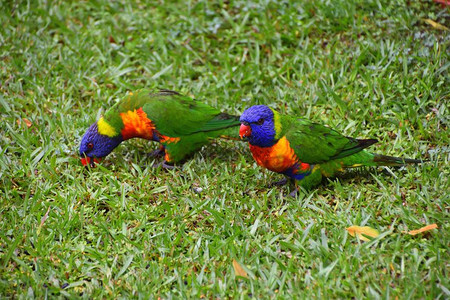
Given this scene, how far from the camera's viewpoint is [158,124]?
13.4 ft

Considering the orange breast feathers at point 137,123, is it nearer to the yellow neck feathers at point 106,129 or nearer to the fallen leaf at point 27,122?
the yellow neck feathers at point 106,129

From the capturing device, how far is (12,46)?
5590 millimetres

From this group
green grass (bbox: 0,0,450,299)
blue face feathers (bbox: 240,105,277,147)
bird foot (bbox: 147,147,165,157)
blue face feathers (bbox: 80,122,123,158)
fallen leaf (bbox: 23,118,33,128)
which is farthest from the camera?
fallen leaf (bbox: 23,118,33,128)

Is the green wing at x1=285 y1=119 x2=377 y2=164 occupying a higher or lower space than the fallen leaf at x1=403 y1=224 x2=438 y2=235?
higher

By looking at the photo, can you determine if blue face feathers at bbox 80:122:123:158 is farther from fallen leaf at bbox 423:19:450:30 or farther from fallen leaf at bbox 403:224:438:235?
fallen leaf at bbox 423:19:450:30

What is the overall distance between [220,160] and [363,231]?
61.9 inches

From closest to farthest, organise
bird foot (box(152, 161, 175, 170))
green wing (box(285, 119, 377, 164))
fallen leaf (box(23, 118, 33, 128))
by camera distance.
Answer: green wing (box(285, 119, 377, 164))
bird foot (box(152, 161, 175, 170))
fallen leaf (box(23, 118, 33, 128))

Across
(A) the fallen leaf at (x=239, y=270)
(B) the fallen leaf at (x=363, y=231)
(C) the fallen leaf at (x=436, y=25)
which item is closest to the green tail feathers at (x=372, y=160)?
(B) the fallen leaf at (x=363, y=231)

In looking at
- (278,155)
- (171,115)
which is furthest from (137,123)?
(278,155)

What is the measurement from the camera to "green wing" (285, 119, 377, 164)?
365 centimetres

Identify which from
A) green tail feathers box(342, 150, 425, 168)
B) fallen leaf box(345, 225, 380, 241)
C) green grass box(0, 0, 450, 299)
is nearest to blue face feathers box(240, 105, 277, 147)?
green grass box(0, 0, 450, 299)

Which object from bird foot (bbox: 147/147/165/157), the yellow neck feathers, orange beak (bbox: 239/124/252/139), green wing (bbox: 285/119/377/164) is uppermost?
orange beak (bbox: 239/124/252/139)

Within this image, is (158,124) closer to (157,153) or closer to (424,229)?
(157,153)

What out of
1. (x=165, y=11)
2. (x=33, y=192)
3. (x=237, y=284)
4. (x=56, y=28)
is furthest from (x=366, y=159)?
(x=56, y=28)
